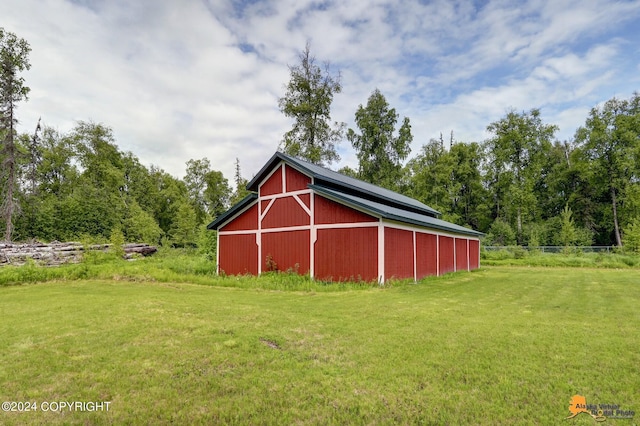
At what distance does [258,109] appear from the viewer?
24.2m

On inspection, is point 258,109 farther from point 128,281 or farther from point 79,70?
point 128,281

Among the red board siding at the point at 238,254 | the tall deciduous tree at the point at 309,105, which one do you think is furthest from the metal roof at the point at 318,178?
the tall deciduous tree at the point at 309,105

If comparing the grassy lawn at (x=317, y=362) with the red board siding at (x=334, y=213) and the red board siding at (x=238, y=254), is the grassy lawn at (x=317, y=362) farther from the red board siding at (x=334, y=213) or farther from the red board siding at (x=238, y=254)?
the red board siding at (x=238, y=254)

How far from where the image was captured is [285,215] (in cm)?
1478

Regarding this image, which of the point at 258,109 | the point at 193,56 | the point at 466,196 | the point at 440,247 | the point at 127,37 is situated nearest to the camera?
the point at 127,37

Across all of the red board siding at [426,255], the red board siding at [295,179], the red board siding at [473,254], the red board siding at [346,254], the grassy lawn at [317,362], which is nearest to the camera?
the grassy lawn at [317,362]

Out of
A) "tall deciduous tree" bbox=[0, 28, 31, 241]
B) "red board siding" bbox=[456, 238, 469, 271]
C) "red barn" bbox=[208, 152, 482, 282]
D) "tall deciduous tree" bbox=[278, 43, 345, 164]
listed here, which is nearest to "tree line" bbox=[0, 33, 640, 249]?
"tall deciduous tree" bbox=[278, 43, 345, 164]

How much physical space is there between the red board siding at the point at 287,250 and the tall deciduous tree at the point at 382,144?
68.8 ft

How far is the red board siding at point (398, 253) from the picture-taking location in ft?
40.9

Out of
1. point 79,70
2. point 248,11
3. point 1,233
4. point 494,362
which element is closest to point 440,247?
point 494,362

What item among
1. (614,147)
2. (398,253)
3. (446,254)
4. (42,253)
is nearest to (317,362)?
(398,253)

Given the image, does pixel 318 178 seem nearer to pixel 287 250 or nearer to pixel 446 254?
pixel 287 250

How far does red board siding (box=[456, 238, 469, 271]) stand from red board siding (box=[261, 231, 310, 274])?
1039 centimetres

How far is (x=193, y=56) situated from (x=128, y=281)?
10827 millimetres
